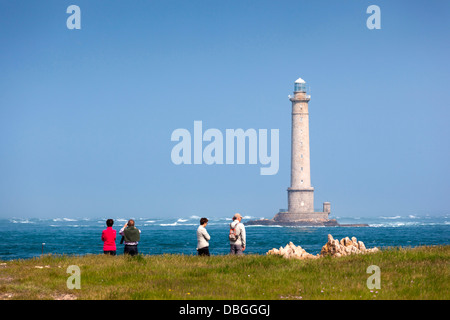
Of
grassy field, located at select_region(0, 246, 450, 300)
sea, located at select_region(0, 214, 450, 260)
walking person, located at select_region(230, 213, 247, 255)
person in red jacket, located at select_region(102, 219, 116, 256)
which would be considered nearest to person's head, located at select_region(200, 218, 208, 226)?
walking person, located at select_region(230, 213, 247, 255)

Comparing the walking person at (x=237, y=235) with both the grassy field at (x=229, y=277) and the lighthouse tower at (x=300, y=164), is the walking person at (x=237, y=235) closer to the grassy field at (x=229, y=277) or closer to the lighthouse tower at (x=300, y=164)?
the grassy field at (x=229, y=277)

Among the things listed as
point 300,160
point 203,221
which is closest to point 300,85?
point 300,160

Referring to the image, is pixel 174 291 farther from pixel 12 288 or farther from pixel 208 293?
pixel 12 288

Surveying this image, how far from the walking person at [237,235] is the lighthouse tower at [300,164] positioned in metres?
81.9

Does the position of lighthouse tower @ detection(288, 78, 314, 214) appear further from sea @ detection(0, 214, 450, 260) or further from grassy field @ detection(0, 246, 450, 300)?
grassy field @ detection(0, 246, 450, 300)

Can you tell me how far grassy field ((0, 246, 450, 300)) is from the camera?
49.4ft

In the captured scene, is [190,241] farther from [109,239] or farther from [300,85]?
[109,239]

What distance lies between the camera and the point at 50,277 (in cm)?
1800

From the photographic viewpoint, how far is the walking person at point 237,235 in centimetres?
2123

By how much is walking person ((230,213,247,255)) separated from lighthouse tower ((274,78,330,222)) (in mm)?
81892

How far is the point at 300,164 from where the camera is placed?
339 feet

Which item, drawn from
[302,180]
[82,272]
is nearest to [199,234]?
[82,272]

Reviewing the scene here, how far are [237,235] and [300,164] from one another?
82466 millimetres
